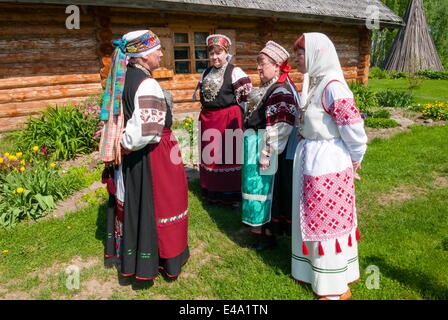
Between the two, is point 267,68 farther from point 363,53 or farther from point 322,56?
point 363,53

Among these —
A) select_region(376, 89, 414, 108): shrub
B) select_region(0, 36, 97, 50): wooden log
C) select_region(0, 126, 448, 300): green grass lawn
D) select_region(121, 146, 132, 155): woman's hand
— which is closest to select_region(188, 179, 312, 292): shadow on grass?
select_region(0, 126, 448, 300): green grass lawn

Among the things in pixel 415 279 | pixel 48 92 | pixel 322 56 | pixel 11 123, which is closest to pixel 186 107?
pixel 48 92

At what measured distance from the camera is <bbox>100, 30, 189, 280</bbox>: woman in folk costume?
2.24 meters

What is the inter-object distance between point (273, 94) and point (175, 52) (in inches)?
234

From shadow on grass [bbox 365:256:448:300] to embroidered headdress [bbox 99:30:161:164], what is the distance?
2528 mm

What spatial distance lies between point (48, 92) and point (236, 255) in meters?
5.78

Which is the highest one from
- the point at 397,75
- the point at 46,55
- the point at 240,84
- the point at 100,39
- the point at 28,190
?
the point at 100,39

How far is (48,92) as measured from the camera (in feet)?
21.8

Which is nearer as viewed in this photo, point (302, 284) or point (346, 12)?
point (302, 284)

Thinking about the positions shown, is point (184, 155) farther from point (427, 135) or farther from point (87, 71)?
point (427, 135)

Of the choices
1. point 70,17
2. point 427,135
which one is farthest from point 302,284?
point 70,17

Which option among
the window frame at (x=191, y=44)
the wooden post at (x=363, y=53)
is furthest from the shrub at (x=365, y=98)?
the window frame at (x=191, y=44)

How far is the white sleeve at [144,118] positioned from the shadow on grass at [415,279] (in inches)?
92.1

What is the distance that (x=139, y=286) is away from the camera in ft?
8.91
